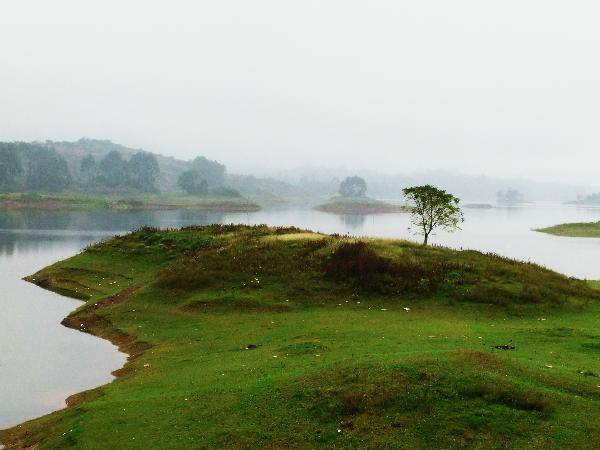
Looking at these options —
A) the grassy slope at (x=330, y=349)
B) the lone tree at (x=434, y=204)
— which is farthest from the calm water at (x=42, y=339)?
the lone tree at (x=434, y=204)

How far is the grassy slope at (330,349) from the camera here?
17.8 metres

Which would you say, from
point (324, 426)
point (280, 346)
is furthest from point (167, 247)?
point (324, 426)

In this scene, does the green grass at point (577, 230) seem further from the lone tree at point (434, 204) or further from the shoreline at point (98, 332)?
the shoreline at point (98, 332)

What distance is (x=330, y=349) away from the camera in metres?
28.9

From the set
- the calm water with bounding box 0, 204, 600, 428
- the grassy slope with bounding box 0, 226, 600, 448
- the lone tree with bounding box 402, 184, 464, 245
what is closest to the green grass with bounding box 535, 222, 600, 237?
the calm water with bounding box 0, 204, 600, 428

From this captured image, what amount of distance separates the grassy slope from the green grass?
123m

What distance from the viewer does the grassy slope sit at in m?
17.8

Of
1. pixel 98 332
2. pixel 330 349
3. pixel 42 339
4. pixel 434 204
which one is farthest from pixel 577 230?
pixel 42 339

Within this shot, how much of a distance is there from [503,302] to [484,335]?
1104 cm

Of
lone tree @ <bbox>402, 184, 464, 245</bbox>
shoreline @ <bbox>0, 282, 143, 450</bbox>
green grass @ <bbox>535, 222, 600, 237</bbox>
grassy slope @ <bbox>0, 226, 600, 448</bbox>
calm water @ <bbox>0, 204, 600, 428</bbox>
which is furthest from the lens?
green grass @ <bbox>535, 222, 600, 237</bbox>

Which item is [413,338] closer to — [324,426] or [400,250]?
[324,426]

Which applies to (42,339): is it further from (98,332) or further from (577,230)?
(577,230)

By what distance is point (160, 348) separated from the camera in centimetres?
3603

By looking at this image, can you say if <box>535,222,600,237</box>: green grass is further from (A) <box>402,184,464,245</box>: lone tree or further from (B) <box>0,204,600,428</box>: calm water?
(A) <box>402,184,464,245</box>: lone tree
